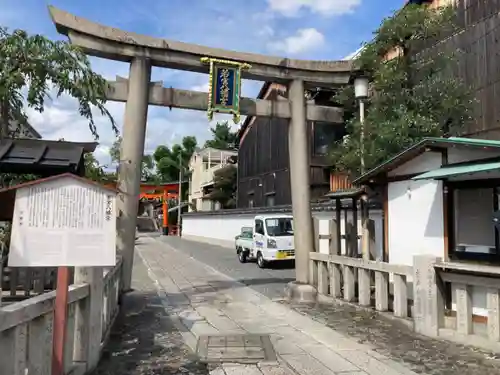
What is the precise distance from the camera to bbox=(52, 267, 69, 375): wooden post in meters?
3.86

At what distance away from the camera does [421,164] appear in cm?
816

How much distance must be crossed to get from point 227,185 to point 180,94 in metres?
33.4

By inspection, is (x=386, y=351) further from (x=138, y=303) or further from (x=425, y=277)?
(x=138, y=303)

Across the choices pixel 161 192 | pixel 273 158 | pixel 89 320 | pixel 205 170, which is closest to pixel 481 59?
pixel 89 320

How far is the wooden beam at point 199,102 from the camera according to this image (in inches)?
383

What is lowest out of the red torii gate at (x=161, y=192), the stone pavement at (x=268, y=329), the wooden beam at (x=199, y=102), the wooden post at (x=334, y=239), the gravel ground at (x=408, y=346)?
the stone pavement at (x=268, y=329)

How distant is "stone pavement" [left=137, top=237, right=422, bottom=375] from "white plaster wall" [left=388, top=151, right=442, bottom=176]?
125 inches

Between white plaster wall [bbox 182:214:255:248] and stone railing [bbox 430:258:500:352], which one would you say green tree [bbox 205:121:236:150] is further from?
stone railing [bbox 430:258:500:352]

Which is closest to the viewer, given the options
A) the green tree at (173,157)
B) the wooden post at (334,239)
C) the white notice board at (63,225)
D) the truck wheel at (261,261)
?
the white notice board at (63,225)

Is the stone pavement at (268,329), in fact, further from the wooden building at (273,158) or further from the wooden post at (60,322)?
the wooden building at (273,158)

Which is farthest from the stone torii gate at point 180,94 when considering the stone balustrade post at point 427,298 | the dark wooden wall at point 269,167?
the dark wooden wall at point 269,167

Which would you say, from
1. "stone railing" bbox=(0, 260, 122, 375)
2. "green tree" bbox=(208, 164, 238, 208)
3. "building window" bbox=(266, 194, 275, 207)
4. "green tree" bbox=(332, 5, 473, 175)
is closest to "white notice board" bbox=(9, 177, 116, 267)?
"stone railing" bbox=(0, 260, 122, 375)

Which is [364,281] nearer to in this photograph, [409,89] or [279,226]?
[409,89]

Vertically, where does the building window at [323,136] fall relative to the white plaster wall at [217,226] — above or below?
above
